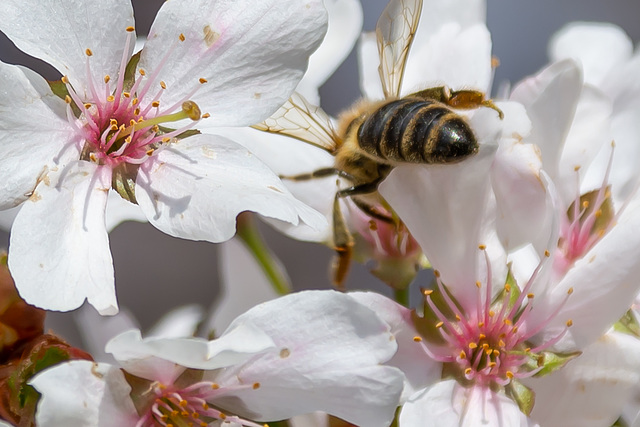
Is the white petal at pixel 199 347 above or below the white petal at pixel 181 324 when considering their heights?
above

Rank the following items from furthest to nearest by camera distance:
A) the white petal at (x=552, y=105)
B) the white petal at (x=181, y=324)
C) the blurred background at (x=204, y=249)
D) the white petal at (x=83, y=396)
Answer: the blurred background at (x=204, y=249) → the white petal at (x=181, y=324) → the white petal at (x=552, y=105) → the white petal at (x=83, y=396)

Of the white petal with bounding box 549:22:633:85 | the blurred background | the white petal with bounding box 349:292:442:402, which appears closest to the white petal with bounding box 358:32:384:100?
the white petal with bounding box 549:22:633:85

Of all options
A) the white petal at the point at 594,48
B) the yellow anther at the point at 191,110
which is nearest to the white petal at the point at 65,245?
the yellow anther at the point at 191,110

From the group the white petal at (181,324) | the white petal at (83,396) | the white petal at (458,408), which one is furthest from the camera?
the white petal at (181,324)

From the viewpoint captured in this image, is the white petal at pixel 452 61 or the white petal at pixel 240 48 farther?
the white petal at pixel 452 61

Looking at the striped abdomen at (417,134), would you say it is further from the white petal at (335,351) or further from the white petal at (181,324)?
the white petal at (181,324)

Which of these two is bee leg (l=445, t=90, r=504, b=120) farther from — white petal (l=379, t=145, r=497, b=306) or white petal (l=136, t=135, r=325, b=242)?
white petal (l=136, t=135, r=325, b=242)

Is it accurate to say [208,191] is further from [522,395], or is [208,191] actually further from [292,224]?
[522,395]

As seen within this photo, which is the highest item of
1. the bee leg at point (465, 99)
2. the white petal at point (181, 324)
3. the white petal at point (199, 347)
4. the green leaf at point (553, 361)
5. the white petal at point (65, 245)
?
the bee leg at point (465, 99)
